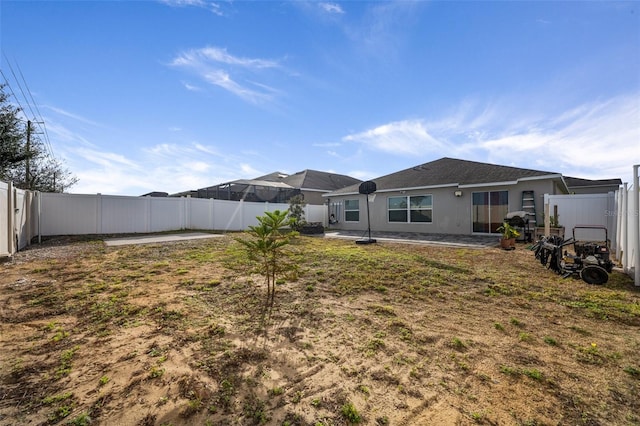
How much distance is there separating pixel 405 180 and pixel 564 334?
1319 centimetres

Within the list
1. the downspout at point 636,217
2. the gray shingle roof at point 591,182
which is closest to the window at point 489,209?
the downspout at point 636,217

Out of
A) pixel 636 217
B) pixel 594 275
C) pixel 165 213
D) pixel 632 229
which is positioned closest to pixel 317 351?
pixel 594 275

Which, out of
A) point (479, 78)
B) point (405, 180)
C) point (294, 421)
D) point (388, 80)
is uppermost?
point (388, 80)

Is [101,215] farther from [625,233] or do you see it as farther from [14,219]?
[625,233]

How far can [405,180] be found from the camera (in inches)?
610

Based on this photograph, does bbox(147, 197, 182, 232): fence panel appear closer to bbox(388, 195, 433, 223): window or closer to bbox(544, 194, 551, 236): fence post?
bbox(388, 195, 433, 223): window

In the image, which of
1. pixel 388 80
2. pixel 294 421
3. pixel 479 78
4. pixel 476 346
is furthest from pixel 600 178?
pixel 294 421

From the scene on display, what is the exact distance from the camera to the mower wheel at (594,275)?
190 inches

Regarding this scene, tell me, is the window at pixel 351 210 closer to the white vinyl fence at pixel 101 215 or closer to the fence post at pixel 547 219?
the white vinyl fence at pixel 101 215

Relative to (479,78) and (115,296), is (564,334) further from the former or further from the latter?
(479,78)

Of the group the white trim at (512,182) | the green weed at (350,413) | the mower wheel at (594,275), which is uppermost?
the white trim at (512,182)

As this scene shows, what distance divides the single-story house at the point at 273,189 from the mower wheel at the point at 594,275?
16816 mm

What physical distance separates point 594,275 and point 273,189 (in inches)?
724

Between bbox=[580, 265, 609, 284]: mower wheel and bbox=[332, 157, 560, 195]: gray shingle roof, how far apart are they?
23.8 feet
